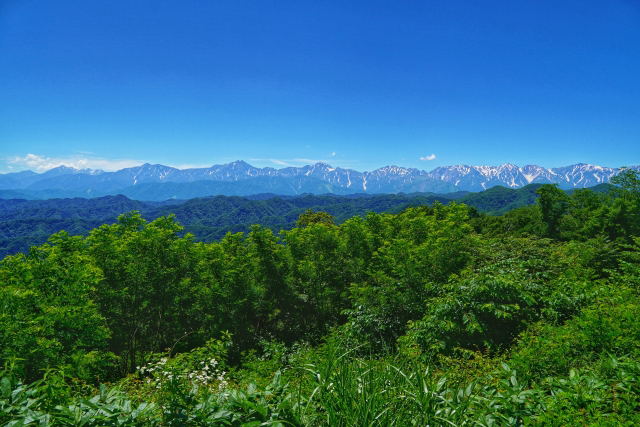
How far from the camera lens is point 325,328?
44.9ft

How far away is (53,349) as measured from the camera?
625 centimetres

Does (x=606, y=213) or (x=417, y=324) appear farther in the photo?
(x=606, y=213)

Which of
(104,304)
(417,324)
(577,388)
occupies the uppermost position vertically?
(577,388)

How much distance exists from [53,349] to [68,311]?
1.03 m

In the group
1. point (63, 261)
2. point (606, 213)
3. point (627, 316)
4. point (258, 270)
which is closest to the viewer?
point (627, 316)

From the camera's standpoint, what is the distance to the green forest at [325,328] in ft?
Answer: 6.25

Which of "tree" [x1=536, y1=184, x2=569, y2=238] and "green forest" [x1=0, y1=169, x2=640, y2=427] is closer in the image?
"green forest" [x1=0, y1=169, x2=640, y2=427]

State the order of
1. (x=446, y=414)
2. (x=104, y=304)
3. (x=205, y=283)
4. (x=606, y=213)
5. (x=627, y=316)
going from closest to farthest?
1. (x=446, y=414)
2. (x=627, y=316)
3. (x=104, y=304)
4. (x=205, y=283)
5. (x=606, y=213)

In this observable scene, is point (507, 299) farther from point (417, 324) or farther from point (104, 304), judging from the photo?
point (104, 304)

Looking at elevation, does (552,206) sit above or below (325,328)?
above

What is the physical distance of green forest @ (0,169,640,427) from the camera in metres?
1.90

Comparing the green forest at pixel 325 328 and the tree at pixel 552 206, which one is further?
the tree at pixel 552 206

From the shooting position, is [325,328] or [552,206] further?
[552,206]

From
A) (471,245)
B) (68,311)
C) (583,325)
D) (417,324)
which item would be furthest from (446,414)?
(471,245)
